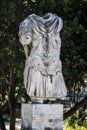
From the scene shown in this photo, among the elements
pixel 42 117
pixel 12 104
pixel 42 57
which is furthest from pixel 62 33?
pixel 12 104

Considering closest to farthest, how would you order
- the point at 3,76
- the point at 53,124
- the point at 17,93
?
1. the point at 53,124
2. the point at 3,76
3. the point at 17,93

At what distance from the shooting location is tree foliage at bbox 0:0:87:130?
1340cm

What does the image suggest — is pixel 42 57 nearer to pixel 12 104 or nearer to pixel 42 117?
pixel 42 117

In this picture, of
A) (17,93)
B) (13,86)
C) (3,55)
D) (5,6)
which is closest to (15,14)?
(5,6)

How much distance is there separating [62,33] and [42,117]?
4554 mm

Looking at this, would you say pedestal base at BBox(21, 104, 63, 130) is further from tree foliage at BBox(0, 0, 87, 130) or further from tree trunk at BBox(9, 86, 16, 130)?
tree trunk at BBox(9, 86, 16, 130)

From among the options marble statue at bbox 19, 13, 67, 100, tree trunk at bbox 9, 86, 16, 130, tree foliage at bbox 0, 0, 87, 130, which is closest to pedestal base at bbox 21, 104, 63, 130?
marble statue at bbox 19, 13, 67, 100

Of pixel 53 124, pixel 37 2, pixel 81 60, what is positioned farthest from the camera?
pixel 37 2

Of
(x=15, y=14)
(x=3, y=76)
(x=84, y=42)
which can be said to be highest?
(x=15, y=14)

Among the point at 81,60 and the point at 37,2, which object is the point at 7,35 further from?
→ the point at 81,60

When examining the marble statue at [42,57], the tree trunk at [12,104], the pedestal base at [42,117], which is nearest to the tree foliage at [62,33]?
the tree trunk at [12,104]

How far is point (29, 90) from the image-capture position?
348 inches

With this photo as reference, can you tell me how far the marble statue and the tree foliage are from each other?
371 cm

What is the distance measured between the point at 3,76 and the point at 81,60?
14.3 feet
